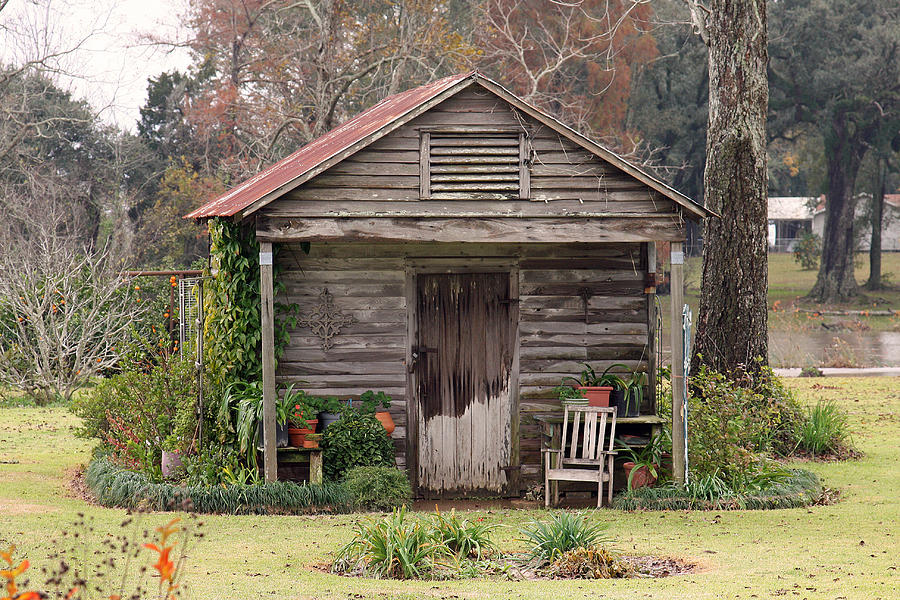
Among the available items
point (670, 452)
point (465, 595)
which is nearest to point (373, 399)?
point (670, 452)

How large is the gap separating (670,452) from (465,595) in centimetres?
494

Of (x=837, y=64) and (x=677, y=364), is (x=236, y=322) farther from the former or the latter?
(x=837, y=64)

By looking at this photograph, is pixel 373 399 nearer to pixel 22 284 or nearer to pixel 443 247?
pixel 443 247

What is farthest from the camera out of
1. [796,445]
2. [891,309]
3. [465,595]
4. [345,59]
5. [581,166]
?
[891,309]

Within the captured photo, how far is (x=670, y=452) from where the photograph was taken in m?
10.9

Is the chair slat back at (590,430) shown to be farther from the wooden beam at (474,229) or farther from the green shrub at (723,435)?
the wooden beam at (474,229)

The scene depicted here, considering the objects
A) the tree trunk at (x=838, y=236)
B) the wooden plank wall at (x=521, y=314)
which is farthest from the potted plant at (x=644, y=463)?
the tree trunk at (x=838, y=236)

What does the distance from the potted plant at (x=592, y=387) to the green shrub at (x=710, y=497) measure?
105 centimetres

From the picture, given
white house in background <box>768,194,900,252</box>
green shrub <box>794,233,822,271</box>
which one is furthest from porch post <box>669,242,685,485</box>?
white house in background <box>768,194,900,252</box>

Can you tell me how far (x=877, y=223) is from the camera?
152 ft

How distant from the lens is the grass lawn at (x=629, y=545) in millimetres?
6715

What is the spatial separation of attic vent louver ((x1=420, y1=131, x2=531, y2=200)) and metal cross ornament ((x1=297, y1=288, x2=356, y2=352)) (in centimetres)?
186

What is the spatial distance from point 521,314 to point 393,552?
4.60 meters

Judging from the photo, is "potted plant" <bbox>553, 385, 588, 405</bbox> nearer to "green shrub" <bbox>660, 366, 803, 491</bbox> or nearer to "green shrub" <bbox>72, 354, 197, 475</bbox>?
"green shrub" <bbox>660, 366, 803, 491</bbox>
